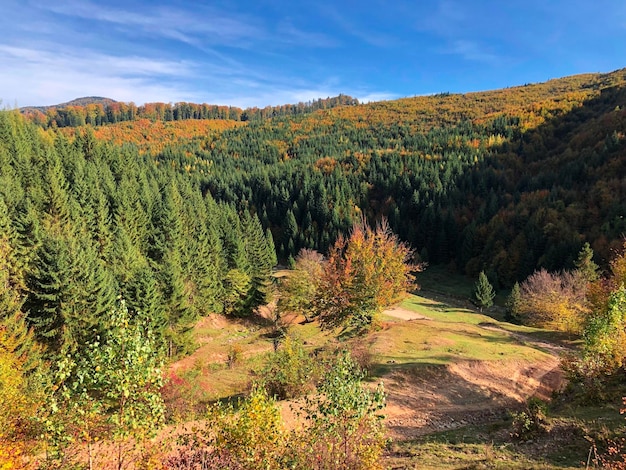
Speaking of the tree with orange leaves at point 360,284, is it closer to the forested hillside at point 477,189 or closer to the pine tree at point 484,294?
the pine tree at point 484,294

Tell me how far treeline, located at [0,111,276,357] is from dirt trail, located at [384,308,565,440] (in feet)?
56.3

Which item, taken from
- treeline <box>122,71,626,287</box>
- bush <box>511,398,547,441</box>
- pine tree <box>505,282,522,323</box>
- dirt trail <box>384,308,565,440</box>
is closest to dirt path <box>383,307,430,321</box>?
pine tree <box>505,282,522,323</box>

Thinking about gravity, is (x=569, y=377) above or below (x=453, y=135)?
below

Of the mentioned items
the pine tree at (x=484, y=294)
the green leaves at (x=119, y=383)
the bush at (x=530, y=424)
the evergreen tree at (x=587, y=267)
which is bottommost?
the pine tree at (x=484, y=294)

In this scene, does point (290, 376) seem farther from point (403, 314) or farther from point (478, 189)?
point (478, 189)

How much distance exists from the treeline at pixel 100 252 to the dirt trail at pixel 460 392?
56.3ft

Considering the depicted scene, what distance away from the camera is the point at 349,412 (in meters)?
9.70

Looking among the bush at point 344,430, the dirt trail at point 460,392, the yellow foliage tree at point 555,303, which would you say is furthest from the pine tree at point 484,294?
the bush at point 344,430

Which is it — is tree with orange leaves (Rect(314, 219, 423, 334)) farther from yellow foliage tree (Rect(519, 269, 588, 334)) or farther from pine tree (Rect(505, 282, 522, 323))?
pine tree (Rect(505, 282, 522, 323))

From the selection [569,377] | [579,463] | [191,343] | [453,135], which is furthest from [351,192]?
[579,463]

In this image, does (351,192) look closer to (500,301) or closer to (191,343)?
(500,301)

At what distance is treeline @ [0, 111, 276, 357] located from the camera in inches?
1188

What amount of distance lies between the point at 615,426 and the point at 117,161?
101 m

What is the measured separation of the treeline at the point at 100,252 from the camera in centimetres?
3017
